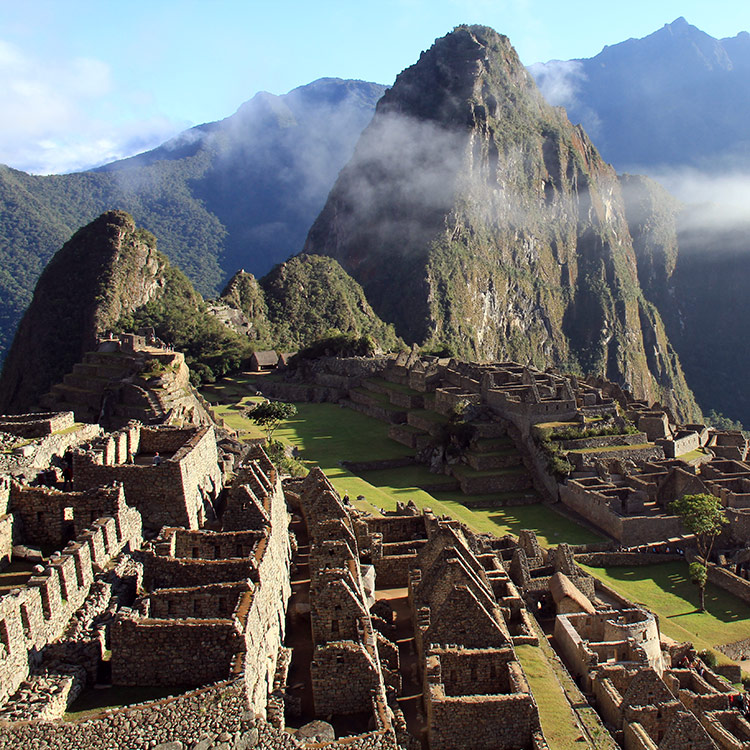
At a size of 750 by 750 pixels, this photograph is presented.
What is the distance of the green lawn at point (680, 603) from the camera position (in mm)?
22391

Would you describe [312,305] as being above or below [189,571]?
above

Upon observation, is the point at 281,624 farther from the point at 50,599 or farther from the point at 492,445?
the point at 492,445

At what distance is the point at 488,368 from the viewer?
53.7 m

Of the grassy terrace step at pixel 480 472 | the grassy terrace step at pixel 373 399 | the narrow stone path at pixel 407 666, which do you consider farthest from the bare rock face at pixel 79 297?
the narrow stone path at pixel 407 666

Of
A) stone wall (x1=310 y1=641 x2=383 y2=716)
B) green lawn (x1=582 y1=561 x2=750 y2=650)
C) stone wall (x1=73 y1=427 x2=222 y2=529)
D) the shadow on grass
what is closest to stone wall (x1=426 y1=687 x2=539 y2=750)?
Answer: stone wall (x1=310 y1=641 x2=383 y2=716)

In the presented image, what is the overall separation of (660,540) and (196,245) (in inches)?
4381

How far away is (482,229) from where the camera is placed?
16012 centimetres

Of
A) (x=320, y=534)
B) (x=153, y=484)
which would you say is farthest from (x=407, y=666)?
(x=153, y=484)

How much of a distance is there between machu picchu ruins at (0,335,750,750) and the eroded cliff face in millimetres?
116134

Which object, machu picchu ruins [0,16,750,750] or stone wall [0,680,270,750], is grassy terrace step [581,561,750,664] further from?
stone wall [0,680,270,750]

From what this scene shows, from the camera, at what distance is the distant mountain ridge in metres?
97.1

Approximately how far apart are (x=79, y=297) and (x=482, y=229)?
96.7m

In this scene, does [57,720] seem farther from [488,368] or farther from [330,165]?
[330,165]

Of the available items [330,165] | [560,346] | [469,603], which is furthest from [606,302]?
[469,603]
